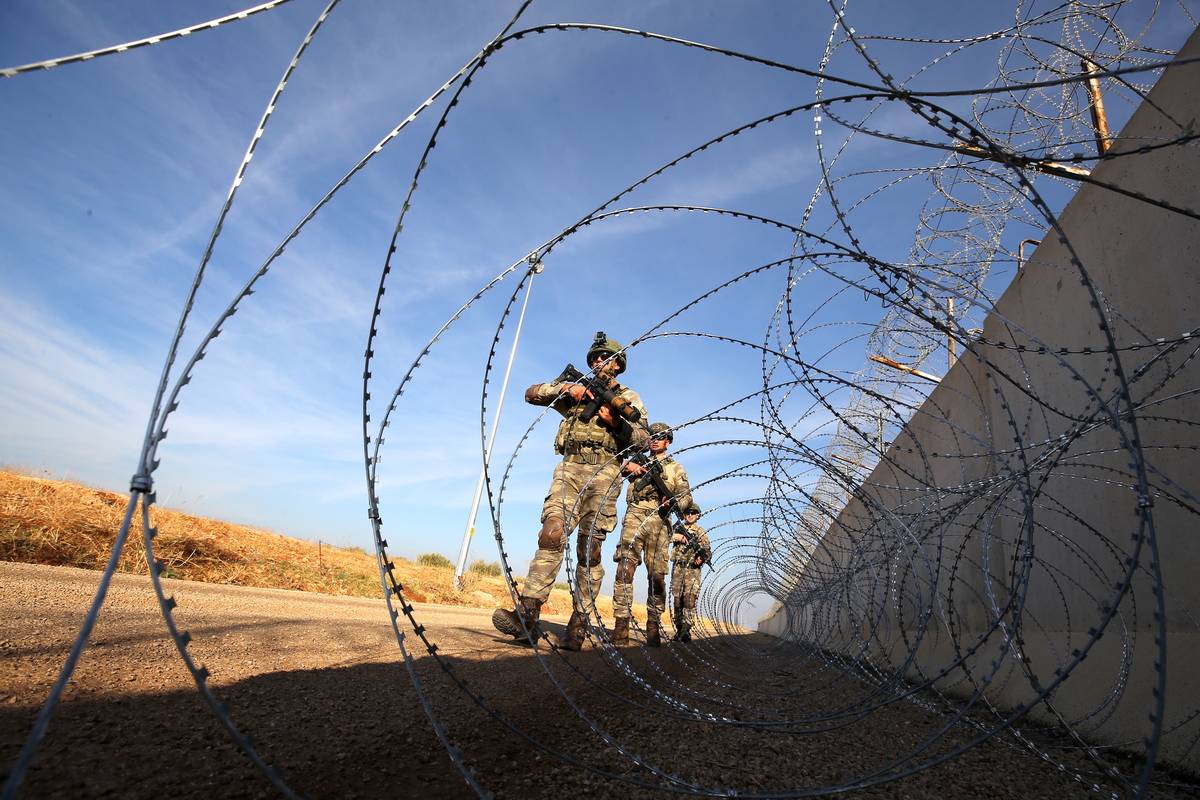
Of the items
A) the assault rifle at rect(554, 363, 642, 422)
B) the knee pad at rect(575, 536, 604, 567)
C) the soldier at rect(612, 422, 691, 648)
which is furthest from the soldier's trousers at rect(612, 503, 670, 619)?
the assault rifle at rect(554, 363, 642, 422)

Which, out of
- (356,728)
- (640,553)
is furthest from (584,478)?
(356,728)

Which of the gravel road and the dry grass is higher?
the dry grass

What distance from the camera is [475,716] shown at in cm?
274

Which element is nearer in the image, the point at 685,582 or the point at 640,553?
the point at 640,553

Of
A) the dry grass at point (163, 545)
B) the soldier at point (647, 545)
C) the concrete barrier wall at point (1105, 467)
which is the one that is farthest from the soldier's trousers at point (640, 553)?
the concrete barrier wall at point (1105, 467)

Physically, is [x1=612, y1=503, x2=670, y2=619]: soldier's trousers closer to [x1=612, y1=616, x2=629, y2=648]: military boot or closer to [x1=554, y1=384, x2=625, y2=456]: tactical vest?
[x1=612, y1=616, x2=629, y2=648]: military boot

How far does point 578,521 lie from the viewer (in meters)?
5.53

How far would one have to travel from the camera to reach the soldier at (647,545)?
23.4 ft

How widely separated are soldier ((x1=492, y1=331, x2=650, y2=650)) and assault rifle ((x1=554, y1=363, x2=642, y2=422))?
0.01 meters

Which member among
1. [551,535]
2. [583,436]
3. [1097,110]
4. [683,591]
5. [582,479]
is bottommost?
[683,591]

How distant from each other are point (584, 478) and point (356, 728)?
3310 millimetres

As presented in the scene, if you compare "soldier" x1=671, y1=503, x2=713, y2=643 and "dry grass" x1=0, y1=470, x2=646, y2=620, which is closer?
"dry grass" x1=0, y1=470, x2=646, y2=620

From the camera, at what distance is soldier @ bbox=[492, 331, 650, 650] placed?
5285 mm

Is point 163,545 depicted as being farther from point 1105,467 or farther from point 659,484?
point 1105,467
